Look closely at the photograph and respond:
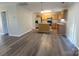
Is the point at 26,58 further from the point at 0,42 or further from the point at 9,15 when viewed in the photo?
the point at 9,15

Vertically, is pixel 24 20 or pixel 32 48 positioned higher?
pixel 24 20

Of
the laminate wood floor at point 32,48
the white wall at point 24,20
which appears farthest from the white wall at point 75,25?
the white wall at point 24,20

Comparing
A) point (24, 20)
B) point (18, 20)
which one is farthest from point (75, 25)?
point (18, 20)

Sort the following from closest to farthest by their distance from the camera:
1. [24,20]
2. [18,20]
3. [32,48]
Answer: [32,48] < [24,20] < [18,20]

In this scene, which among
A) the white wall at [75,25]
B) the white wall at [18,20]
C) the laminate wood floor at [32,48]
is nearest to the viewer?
the laminate wood floor at [32,48]

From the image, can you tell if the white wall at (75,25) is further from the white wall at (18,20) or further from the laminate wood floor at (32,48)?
the white wall at (18,20)

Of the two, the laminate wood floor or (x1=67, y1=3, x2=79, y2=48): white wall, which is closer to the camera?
the laminate wood floor

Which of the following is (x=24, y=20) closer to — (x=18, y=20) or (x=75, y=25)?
(x=18, y=20)

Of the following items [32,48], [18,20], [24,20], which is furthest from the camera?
[18,20]

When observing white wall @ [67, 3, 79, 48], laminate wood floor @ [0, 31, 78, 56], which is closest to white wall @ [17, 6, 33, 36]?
laminate wood floor @ [0, 31, 78, 56]

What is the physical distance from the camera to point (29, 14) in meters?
3.43

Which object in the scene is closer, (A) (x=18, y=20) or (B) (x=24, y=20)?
(B) (x=24, y=20)

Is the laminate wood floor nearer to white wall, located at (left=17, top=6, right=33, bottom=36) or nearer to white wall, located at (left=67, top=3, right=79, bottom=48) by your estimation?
white wall, located at (left=67, top=3, right=79, bottom=48)

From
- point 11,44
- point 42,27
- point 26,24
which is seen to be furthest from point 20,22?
point 42,27
